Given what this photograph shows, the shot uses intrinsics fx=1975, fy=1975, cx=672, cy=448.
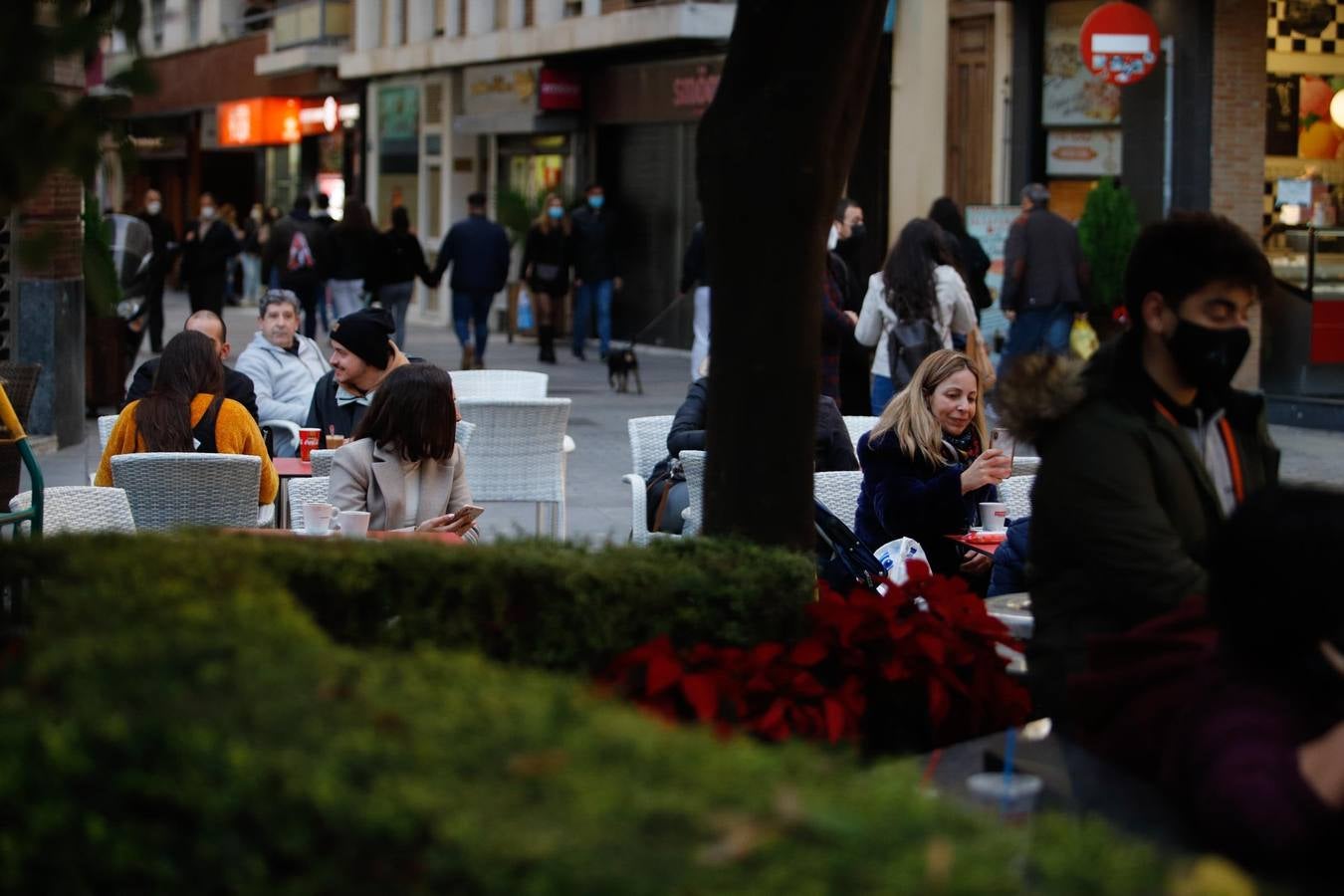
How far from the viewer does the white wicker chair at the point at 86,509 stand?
6.44 meters

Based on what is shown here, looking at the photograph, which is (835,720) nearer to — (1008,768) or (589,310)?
(1008,768)

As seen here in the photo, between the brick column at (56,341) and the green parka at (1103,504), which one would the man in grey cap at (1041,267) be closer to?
the brick column at (56,341)

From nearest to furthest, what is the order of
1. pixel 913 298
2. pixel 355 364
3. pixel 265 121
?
pixel 355 364, pixel 913 298, pixel 265 121

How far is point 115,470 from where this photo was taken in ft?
23.7

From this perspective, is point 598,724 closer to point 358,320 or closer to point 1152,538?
point 1152,538

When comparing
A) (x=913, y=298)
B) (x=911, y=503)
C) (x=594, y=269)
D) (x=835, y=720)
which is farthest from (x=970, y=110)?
(x=835, y=720)

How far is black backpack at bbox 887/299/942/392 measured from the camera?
448 inches

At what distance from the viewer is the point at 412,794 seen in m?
2.26

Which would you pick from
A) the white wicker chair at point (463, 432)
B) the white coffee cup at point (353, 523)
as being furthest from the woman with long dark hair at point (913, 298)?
the white coffee cup at point (353, 523)

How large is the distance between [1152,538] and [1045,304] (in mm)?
13400

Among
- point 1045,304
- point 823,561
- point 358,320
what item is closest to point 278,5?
point 1045,304

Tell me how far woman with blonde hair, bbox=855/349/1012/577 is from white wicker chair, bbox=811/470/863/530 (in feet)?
1.47

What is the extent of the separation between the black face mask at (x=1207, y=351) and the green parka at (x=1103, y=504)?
0.08 meters

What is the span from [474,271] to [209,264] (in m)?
3.89
